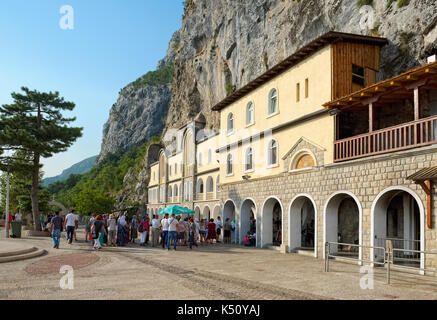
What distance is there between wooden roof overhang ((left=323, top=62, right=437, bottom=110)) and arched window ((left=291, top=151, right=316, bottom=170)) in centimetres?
254

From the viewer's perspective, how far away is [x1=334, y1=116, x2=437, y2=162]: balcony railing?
1248cm

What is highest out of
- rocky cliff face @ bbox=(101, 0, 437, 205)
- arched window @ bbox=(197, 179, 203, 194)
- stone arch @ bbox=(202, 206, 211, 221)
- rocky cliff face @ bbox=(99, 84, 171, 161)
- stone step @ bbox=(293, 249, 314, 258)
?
rocky cliff face @ bbox=(99, 84, 171, 161)

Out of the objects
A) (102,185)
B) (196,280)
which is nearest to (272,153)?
(196,280)

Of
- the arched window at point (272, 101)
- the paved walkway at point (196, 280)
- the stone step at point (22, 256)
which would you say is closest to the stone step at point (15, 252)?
the stone step at point (22, 256)

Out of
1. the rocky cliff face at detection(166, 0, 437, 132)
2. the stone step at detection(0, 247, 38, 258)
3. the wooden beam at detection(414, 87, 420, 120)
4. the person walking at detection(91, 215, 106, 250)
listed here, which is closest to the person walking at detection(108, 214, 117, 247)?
the person walking at detection(91, 215, 106, 250)

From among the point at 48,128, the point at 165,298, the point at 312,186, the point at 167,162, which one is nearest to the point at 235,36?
the point at 167,162

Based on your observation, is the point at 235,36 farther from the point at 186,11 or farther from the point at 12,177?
the point at 12,177

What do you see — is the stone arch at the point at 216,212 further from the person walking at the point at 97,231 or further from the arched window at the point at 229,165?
the person walking at the point at 97,231

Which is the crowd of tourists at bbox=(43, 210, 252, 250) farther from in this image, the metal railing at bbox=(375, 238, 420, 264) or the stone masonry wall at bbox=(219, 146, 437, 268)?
the metal railing at bbox=(375, 238, 420, 264)

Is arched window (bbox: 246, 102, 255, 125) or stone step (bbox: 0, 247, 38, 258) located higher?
arched window (bbox: 246, 102, 255, 125)

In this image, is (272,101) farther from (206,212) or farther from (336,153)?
(206,212)

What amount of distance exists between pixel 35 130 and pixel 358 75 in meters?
22.3

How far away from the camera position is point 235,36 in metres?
40.4

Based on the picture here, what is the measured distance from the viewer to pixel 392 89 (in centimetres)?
1372
